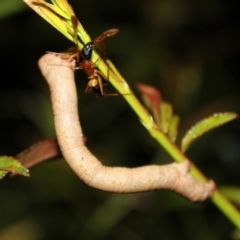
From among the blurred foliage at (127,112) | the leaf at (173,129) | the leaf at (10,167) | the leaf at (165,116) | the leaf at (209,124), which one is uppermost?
the leaf at (10,167)

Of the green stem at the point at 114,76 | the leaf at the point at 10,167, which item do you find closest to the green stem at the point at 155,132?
the green stem at the point at 114,76

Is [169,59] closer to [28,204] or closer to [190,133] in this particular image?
[28,204]

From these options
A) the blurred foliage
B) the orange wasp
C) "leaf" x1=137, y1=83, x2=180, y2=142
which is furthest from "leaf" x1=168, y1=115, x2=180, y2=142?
the blurred foliage

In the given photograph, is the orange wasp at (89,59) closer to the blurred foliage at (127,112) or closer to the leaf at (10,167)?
the leaf at (10,167)

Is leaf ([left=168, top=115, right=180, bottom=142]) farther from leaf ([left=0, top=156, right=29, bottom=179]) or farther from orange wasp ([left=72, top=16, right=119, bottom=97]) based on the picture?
leaf ([left=0, top=156, right=29, bottom=179])

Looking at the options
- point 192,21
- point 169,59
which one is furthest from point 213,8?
point 169,59
